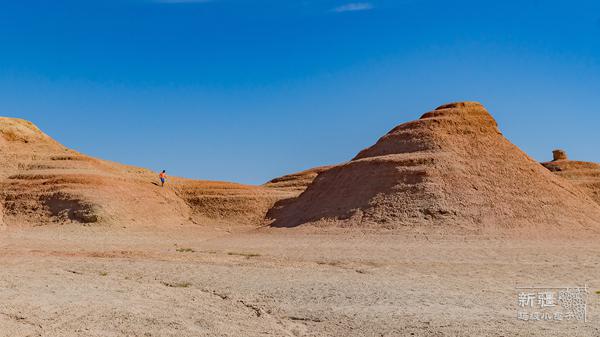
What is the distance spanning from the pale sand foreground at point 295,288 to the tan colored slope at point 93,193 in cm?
1162

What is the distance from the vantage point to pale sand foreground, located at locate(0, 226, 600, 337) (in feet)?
35.4

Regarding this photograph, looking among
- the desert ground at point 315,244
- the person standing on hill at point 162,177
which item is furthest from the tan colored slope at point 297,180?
the person standing on hill at point 162,177

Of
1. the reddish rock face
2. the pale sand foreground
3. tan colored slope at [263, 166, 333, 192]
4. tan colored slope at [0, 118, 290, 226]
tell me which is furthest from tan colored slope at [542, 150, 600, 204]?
the pale sand foreground

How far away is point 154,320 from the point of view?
443 inches

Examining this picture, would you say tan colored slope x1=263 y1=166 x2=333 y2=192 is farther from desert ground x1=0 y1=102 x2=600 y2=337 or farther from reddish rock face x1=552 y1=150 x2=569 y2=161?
reddish rock face x1=552 y1=150 x2=569 y2=161

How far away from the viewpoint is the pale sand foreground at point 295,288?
1080 cm

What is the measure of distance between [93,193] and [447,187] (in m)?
22.8

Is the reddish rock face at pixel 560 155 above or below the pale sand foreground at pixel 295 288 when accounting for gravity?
above

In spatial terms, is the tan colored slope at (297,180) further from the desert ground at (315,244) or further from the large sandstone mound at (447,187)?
the large sandstone mound at (447,187)

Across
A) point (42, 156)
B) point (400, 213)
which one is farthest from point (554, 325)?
point (42, 156)

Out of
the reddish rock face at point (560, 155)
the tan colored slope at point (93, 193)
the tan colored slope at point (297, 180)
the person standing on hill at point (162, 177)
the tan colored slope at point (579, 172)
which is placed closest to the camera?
the tan colored slope at point (93, 193)

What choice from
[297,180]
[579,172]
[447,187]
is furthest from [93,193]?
[579,172]

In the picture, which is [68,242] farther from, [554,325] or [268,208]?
[554,325]

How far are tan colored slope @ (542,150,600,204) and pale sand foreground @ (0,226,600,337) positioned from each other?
31.7 meters
